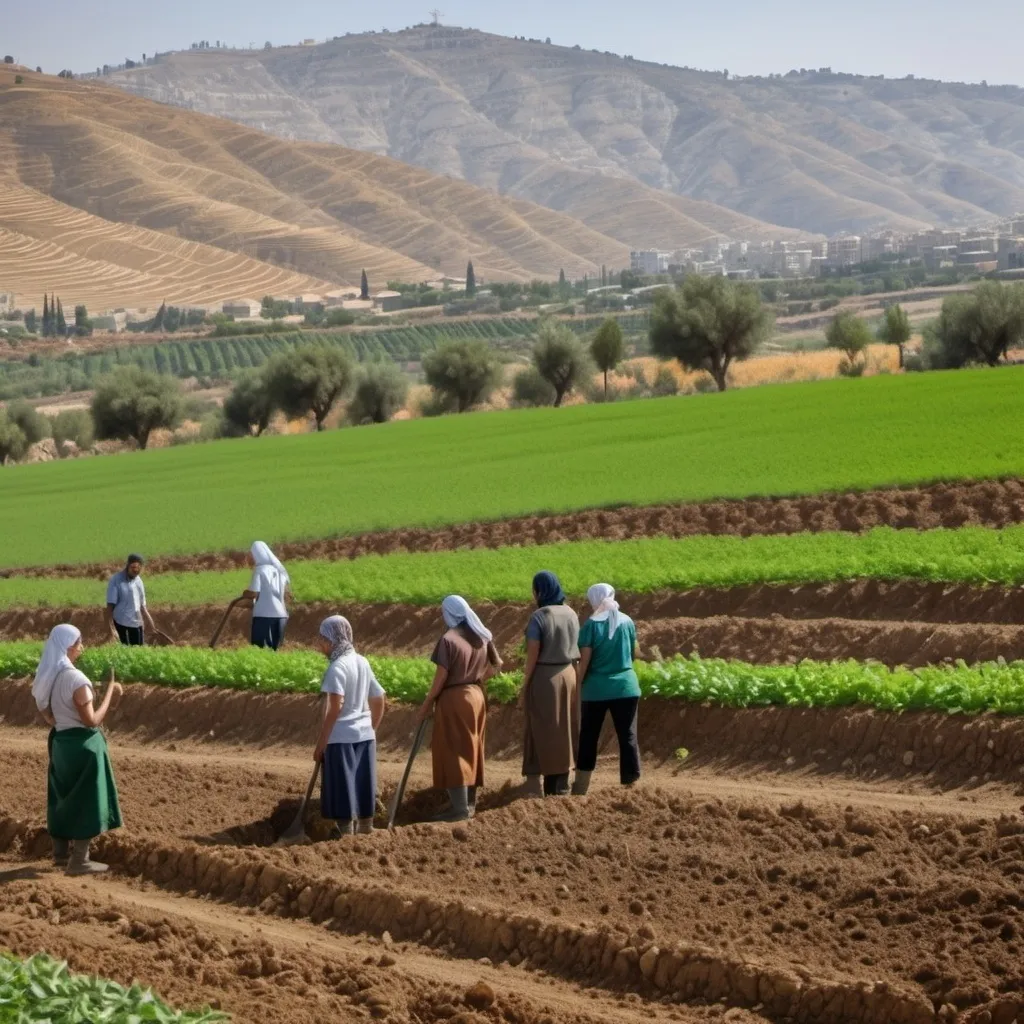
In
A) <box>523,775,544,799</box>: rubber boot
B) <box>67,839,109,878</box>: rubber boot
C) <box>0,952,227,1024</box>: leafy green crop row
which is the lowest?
<box>67,839,109,878</box>: rubber boot

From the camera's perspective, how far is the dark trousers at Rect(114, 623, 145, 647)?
832 inches

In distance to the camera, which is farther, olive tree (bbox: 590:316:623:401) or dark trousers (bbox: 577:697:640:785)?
olive tree (bbox: 590:316:623:401)

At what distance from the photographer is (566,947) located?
945cm

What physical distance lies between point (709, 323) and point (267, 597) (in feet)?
187

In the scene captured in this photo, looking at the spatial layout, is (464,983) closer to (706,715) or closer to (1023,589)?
(706,715)

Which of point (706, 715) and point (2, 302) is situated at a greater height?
point (2, 302)

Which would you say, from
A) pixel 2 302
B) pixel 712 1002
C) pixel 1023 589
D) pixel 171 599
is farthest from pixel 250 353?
pixel 712 1002

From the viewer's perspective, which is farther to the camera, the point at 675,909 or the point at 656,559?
the point at 656,559

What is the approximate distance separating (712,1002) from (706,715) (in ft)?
19.9

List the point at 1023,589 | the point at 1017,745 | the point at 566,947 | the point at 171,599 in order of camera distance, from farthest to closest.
A: the point at 171,599 < the point at 1023,589 < the point at 1017,745 < the point at 566,947

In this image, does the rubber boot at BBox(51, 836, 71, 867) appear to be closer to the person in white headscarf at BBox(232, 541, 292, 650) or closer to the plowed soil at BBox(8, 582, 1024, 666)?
the person in white headscarf at BBox(232, 541, 292, 650)

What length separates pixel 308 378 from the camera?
255 ft

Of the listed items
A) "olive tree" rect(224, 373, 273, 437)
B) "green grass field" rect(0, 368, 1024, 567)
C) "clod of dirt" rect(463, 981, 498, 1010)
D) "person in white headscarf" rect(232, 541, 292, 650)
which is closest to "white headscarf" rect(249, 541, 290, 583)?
"person in white headscarf" rect(232, 541, 292, 650)

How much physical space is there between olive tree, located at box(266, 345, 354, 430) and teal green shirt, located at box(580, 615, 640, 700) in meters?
66.5
